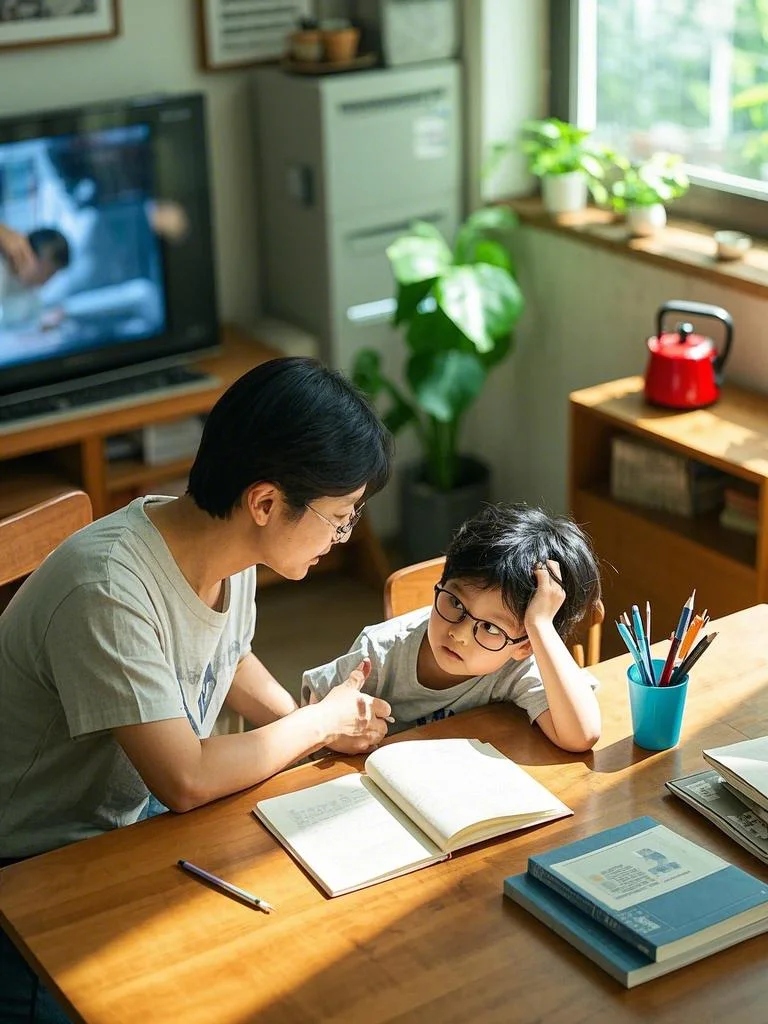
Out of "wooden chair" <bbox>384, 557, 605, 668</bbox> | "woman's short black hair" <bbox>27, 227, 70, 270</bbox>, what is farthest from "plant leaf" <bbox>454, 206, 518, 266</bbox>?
"wooden chair" <bbox>384, 557, 605, 668</bbox>

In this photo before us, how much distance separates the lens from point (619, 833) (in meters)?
1.63

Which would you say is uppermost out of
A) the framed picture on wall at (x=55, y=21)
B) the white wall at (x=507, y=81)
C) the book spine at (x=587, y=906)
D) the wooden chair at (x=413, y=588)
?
the framed picture on wall at (x=55, y=21)

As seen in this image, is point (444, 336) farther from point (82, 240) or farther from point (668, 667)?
point (668, 667)

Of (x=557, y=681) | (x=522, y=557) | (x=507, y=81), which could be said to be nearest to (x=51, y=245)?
(x=507, y=81)

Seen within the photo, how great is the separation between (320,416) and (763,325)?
175 centimetres

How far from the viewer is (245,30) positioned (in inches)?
149

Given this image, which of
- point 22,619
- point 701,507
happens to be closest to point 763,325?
A: point 701,507

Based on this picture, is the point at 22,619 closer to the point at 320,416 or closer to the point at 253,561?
the point at 253,561

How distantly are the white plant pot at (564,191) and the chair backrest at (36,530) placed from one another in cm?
191

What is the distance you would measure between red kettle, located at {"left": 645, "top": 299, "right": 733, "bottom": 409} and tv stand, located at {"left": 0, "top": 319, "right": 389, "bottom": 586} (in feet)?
3.58

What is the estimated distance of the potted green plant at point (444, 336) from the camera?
11.6ft

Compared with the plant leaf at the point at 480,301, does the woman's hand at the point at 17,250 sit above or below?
above

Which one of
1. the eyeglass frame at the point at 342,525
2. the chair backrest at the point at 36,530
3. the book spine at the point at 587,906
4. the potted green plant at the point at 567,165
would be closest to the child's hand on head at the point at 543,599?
the eyeglass frame at the point at 342,525

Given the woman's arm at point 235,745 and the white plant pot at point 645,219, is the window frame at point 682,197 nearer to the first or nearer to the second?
the white plant pot at point 645,219
